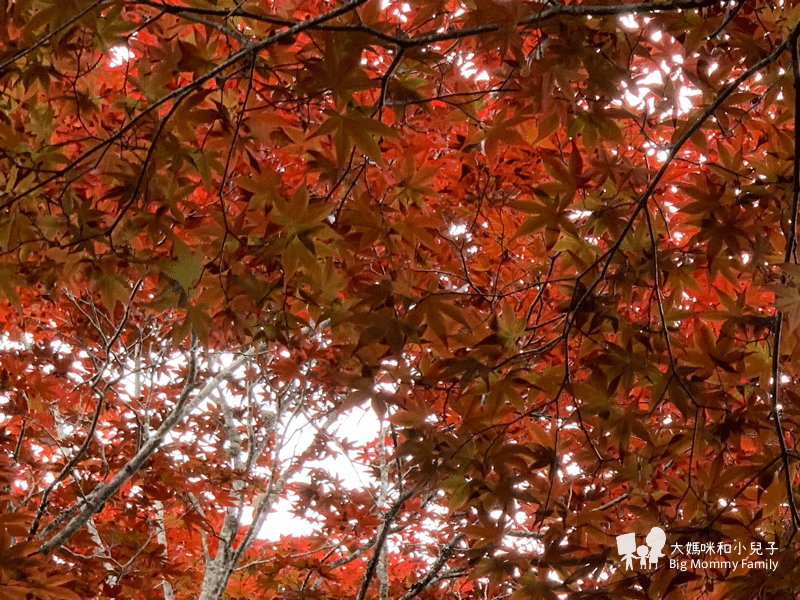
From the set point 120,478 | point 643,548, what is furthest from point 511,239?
point 120,478

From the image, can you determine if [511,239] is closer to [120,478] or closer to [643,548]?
[643,548]

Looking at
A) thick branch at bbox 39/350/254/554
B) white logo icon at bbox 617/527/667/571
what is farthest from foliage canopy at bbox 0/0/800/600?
thick branch at bbox 39/350/254/554

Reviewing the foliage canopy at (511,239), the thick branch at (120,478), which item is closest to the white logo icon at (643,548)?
the foliage canopy at (511,239)

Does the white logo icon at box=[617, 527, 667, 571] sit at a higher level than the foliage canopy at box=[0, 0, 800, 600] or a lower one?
lower

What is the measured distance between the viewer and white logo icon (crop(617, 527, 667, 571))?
1.39 meters

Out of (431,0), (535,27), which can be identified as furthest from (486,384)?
(431,0)

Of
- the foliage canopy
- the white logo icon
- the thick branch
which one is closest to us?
the foliage canopy

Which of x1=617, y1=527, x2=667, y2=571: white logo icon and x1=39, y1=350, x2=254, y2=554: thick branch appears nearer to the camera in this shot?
x1=617, y1=527, x2=667, y2=571: white logo icon

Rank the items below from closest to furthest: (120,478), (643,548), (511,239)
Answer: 1. (643,548)
2. (511,239)
3. (120,478)

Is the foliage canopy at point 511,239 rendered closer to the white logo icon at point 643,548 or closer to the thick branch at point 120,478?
the white logo icon at point 643,548

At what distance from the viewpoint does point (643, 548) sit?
143cm

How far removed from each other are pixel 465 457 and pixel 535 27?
963 millimetres

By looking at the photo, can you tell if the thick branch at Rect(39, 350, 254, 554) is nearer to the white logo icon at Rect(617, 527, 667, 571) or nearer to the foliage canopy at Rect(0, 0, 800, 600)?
the foliage canopy at Rect(0, 0, 800, 600)

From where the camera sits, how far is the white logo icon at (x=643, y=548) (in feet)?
4.58
